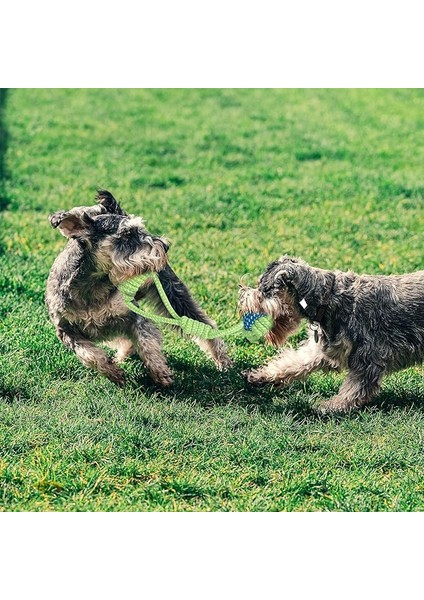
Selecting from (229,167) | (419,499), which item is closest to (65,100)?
(229,167)

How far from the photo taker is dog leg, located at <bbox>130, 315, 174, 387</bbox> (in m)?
6.66

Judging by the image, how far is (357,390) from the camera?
21.0 ft

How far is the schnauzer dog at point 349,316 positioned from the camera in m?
6.34

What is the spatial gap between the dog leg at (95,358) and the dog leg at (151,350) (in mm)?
225

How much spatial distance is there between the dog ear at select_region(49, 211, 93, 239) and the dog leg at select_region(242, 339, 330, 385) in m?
1.67

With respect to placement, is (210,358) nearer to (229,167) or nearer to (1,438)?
(1,438)

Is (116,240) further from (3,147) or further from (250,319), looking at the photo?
(3,147)

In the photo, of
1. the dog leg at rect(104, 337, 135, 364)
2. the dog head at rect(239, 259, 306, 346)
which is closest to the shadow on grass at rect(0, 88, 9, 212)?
the dog leg at rect(104, 337, 135, 364)

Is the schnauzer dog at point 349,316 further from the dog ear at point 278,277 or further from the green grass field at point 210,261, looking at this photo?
the green grass field at point 210,261

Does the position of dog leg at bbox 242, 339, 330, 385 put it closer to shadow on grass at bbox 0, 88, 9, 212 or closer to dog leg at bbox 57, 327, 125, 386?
dog leg at bbox 57, 327, 125, 386

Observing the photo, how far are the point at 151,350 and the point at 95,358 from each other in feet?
1.41

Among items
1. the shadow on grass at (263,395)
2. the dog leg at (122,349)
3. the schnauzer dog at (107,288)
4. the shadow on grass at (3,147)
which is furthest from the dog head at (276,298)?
the shadow on grass at (3,147)

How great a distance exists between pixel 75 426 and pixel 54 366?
95cm

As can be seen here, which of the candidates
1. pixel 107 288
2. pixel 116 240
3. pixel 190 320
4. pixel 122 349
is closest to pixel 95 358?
pixel 107 288
